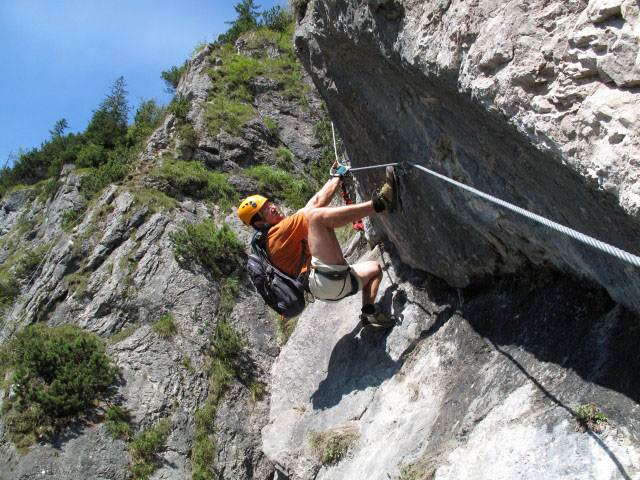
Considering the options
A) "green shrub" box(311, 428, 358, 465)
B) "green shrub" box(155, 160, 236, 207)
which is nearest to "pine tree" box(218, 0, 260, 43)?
"green shrub" box(155, 160, 236, 207)

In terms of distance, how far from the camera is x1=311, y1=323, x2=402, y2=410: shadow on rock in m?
5.50

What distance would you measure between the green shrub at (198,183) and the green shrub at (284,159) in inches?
77.6

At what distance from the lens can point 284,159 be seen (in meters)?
13.3

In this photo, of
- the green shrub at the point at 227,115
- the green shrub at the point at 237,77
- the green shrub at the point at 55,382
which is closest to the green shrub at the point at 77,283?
the green shrub at the point at 55,382

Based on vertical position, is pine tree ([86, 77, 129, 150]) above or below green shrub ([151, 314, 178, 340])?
above

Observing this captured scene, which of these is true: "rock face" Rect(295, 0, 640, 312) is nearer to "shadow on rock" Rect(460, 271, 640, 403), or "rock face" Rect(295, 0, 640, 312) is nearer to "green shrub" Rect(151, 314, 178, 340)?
"shadow on rock" Rect(460, 271, 640, 403)

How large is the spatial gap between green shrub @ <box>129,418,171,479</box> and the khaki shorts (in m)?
3.10

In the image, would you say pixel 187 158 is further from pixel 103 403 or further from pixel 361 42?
pixel 361 42

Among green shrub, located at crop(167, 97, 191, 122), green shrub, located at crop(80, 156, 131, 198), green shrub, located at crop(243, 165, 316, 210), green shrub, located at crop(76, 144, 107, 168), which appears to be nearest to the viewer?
green shrub, located at crop(243, 165, 316, 210)

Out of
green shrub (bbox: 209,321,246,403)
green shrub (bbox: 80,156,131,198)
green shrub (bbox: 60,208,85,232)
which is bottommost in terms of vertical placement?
green shrub (bbox: 209,321,246,403)

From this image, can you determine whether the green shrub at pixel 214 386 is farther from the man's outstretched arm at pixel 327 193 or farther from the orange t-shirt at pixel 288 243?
the man's outstretched arm at pixel 327 193

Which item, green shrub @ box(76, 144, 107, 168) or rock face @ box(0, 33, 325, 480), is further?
green shrub @ box(76, 144, 107, 168)

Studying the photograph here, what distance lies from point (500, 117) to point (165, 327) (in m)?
6.64

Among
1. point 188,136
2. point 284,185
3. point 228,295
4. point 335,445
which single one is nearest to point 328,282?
point 335,445
